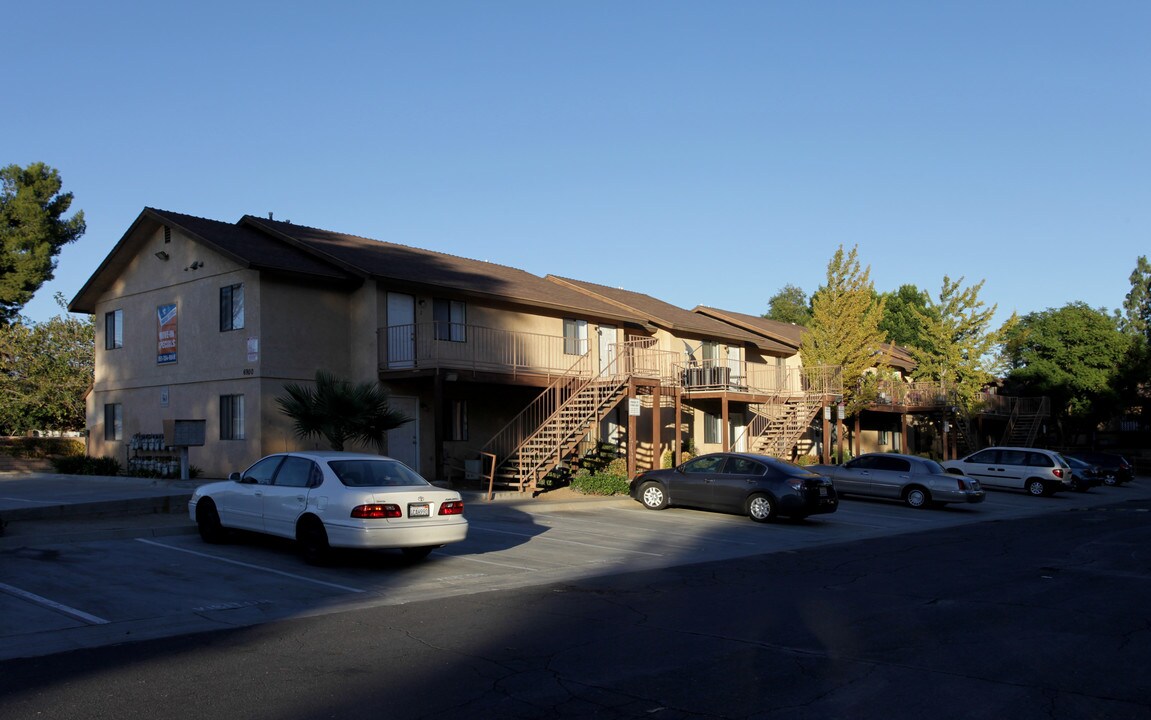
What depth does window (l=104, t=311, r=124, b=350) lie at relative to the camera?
2920 cm

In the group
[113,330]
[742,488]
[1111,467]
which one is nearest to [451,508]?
[742,488]

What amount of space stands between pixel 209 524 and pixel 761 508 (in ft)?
35.4

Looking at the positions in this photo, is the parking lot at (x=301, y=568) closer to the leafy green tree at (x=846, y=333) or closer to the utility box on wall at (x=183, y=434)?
the utility box on wall at (x=183, y=434)

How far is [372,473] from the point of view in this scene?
42.0 feet

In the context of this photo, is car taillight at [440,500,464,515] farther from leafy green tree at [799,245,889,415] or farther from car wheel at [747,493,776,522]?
leafy green tree at [799,245,889,415]

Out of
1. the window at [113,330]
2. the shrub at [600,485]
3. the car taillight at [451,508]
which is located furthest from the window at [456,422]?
the car taillight at [451,508]

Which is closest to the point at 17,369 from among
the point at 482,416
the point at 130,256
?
the point at 130,256

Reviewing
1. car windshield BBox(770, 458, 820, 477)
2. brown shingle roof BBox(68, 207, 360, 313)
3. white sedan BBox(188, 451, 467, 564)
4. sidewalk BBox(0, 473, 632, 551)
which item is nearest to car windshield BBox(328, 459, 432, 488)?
white sedan BBox(188, 451, 467, 564)

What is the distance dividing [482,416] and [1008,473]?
17.1 metres

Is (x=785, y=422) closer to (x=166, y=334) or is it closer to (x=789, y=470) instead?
(x=789, y=470)

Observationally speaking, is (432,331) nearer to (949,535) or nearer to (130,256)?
(130,256)

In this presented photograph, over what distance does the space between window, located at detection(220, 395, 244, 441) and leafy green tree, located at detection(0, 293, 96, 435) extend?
54.6ft

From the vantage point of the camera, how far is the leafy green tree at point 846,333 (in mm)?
35438

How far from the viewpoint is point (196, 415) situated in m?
25.4
